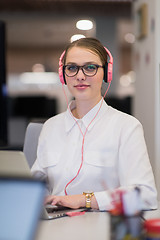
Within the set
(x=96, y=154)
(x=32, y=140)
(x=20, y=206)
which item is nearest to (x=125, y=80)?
(x=32, y=140)

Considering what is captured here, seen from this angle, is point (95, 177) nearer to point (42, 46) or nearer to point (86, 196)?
point (86, 196)

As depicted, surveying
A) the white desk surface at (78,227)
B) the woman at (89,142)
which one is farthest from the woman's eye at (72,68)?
the white desk surface at (78,227)

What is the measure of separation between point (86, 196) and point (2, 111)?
3628 mm

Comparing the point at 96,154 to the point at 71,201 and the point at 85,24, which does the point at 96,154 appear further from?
the point at 85,24

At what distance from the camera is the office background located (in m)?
4.41

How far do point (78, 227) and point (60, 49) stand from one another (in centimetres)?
1314

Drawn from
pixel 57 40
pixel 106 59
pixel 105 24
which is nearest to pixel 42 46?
pixel 57 40

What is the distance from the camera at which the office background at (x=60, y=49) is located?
14.5 feet

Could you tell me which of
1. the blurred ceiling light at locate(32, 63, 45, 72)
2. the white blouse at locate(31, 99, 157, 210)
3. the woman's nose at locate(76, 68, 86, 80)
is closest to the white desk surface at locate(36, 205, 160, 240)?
the white blouse at locate(31, 99, 157, 210)

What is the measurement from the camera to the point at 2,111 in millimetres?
4945

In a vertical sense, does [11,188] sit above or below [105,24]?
below

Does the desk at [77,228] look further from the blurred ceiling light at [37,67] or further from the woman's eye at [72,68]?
the blurred ceiling light at [37,67]

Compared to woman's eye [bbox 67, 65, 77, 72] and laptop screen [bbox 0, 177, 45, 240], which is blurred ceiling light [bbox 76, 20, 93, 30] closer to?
woman's eye [bbox 67, 65, 77, 72]

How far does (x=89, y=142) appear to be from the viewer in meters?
1.70
